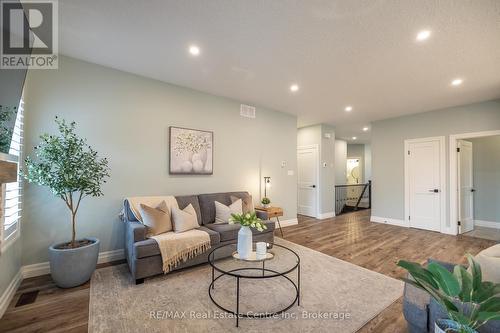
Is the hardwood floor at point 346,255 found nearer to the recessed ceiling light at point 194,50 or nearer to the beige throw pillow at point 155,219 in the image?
the beige throw pillow at point 155,219

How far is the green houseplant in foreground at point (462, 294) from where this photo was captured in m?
0.86

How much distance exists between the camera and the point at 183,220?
3.03m

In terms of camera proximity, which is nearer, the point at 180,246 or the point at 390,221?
the point at 180,246

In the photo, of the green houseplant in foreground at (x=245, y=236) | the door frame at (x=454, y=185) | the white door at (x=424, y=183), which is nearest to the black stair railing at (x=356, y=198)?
the white door at (x=424, y=183)

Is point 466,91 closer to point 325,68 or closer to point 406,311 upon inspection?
point 325,68

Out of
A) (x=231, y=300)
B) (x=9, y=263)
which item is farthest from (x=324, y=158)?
(x=9, y=263)

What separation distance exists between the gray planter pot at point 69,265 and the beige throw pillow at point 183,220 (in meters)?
0.98

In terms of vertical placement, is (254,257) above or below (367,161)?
below

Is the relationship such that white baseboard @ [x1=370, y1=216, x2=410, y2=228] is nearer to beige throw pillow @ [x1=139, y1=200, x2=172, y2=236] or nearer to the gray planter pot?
beige throw pillow @ [x1=139, y1=200, x2=172, y2=236]

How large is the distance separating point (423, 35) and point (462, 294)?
2.59 m

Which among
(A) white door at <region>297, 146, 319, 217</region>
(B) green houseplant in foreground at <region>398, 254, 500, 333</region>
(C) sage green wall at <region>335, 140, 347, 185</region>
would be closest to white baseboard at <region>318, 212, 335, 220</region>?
(A) white door at <region>297, 146, 319, 217</region>

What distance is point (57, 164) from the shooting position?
→ 7.96 ft

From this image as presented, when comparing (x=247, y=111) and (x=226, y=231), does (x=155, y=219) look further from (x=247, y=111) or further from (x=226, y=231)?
(x=247, y=111)

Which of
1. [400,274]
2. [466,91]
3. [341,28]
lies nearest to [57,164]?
[341,28]
